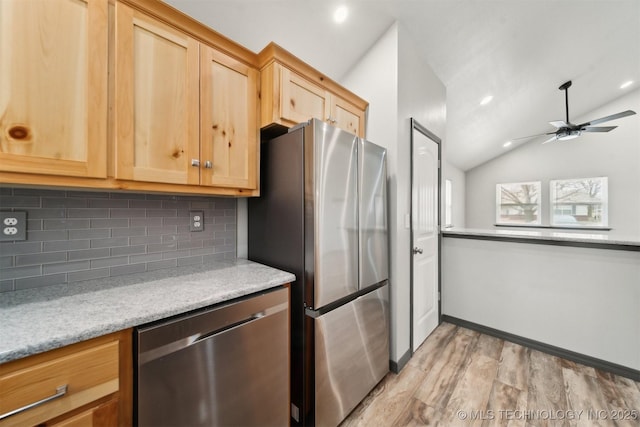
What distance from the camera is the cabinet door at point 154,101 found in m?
1.04

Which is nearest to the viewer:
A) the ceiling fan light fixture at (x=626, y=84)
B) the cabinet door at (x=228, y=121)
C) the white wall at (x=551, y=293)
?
the cabinet door at (x=228, y=121)

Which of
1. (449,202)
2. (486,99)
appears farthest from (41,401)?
(449,202)

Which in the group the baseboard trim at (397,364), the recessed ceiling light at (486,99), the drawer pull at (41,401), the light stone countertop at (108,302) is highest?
the recessed ceiling light at (486,99)

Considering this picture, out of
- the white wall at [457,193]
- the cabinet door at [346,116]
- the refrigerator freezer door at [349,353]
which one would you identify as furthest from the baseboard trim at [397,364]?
the white wall at [457,193]

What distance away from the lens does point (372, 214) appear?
67.6 inches

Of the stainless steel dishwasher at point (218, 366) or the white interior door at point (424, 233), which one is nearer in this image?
the stainless steel dishwasher at point (218, 366)

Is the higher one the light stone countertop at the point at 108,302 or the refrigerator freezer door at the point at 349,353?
the light stone countertop at the point at 108,302

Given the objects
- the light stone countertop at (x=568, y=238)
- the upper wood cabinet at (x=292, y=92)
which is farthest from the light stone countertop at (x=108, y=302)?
the light stone countertop at (x=568, y=238)

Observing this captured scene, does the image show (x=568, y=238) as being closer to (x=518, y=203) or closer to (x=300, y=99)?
(x=300, y=99)

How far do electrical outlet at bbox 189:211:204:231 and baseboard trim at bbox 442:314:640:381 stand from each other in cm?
288

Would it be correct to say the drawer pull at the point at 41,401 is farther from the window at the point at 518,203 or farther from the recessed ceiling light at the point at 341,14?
the window at the point at 518,203

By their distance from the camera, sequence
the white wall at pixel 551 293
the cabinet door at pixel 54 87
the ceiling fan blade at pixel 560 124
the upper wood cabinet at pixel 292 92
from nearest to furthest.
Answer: the cabinet door at pixel 54 87 → the upper wood cabinet at pixel 292 92 → the white wall at pixel 551 293 → the ceiling fan blade at pixel 560 124

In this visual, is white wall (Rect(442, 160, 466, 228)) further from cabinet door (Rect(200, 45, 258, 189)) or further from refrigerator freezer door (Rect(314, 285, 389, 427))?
cabinet door (Rect(200, 45, 258, 189))

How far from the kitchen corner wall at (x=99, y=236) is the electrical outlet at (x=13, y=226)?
0.07ft
